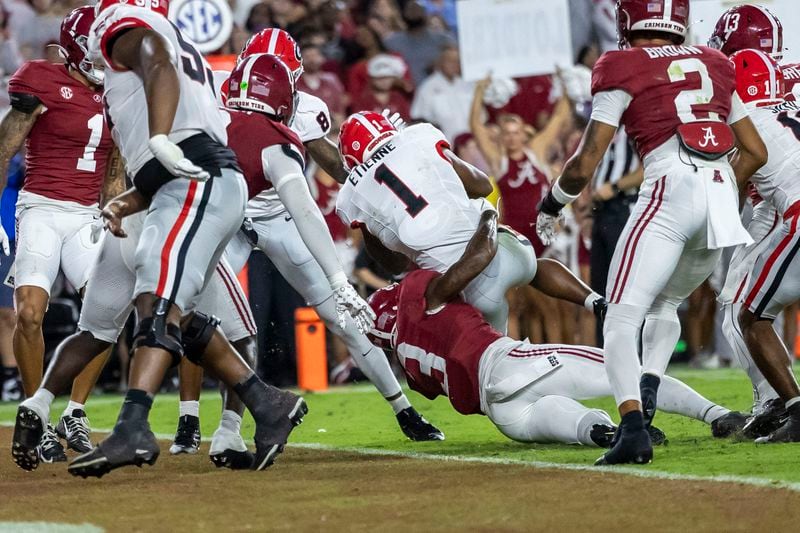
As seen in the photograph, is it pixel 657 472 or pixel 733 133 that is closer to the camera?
pixel 657 472

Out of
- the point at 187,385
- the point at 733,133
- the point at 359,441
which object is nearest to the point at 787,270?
the point at 733,133

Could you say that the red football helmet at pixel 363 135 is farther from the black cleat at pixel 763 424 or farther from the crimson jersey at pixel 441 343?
the black cleat at pixel 763 424

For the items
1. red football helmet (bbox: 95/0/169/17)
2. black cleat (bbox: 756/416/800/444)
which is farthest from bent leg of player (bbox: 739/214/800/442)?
red football helmet (bbox: 95/0/169/17)

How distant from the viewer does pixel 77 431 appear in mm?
6332

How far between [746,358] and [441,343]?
158cm

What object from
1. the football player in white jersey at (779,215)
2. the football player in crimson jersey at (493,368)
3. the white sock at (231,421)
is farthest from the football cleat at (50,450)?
the football player in white jersey at (779,215)

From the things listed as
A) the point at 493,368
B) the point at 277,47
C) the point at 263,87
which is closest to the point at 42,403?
the point at 263,87

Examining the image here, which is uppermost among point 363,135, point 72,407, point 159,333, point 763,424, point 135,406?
point 363,135

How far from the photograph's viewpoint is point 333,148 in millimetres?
7480

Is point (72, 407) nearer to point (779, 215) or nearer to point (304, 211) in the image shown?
point (304, 211)

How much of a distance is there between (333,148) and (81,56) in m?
1.49

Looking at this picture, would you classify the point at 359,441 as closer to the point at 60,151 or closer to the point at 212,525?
the point at 60,151

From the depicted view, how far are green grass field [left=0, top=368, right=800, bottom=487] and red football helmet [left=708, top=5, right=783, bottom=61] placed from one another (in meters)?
1.92

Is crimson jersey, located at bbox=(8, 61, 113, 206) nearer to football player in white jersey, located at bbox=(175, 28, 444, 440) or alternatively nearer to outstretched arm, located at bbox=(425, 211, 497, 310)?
football player in white jersey, located at bbox=(175, 28, 444, 440)
